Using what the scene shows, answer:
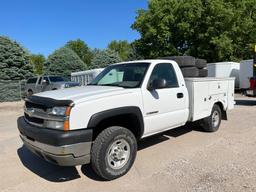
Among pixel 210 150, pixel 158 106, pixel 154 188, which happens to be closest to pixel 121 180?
pixel 154 188

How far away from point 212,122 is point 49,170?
4.24 m

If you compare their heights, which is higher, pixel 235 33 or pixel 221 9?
pixel 221 9

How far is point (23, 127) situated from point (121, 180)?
186 centimetres

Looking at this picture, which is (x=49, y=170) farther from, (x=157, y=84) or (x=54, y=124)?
(x=157, y=84)

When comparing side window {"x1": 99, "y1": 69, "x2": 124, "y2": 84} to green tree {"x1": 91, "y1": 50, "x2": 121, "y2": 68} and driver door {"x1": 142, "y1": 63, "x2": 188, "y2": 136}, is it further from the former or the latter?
green tree {"x1": 91, "y1": 50, "x2": 121, "y2": 68}

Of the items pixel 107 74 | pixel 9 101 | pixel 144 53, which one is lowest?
pixel 9 101

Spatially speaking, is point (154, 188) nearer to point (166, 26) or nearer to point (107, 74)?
point (107, 74)

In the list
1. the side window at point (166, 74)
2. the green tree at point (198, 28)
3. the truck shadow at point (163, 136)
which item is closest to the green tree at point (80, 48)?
the green tree at point (198, 28)

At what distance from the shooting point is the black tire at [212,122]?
648 centimetres

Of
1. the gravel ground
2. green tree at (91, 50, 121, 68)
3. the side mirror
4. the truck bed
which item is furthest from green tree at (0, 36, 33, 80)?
the side mirror

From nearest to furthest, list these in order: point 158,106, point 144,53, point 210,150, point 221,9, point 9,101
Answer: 1. point 158,106
2. point 210,150
3. point 9,101
4. point 221,9
5. point 144,53

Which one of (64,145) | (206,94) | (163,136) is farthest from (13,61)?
(64,145)

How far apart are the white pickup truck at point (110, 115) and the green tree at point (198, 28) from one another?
66.2 ft

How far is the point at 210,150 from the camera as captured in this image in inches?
207
